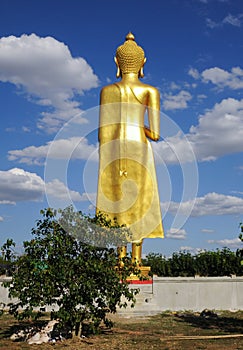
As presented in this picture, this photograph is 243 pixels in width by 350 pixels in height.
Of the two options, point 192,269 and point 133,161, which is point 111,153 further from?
point 192,269

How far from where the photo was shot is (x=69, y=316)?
8.22m

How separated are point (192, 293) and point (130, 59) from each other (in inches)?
304

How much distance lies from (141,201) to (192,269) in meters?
5.71

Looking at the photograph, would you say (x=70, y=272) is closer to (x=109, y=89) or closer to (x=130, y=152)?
(x=130, y=152)

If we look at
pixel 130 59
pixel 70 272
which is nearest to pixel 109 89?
pixel 130 59

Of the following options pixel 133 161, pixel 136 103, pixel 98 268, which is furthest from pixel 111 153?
pixel 98 268

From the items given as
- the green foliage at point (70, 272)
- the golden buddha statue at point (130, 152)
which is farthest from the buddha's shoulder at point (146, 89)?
the green foliage at point (70, 272)

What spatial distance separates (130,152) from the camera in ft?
51.8

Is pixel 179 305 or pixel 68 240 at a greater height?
pixel 68 240

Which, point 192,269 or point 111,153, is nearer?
point 111,153

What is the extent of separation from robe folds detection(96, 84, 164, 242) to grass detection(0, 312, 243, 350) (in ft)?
13.3

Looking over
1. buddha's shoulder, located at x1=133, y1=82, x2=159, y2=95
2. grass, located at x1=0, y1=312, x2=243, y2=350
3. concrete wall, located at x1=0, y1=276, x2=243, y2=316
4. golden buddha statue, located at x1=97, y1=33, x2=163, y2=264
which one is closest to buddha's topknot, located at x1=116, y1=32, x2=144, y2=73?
golden buddha statue, located at x1=97, y1=33, x2=163, y2=264

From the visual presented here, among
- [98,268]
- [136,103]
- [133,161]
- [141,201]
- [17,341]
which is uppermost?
[136,103]

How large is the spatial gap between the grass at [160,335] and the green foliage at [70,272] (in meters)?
0.49
